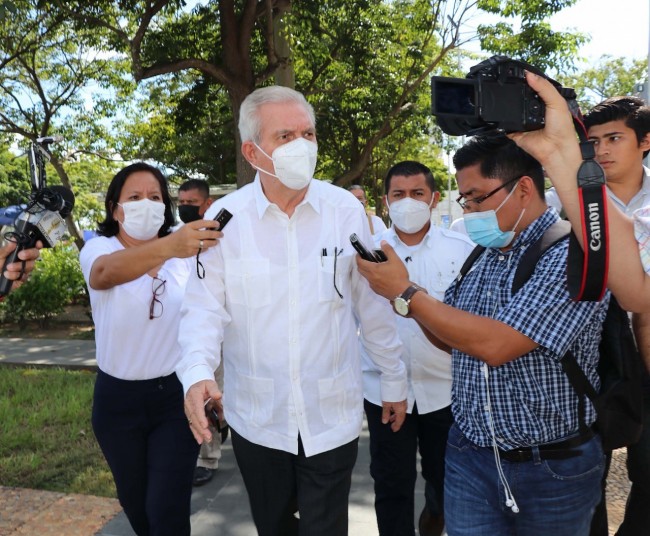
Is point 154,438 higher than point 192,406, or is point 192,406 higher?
point 192,406

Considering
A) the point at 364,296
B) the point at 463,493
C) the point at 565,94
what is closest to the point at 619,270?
the point at 565,94

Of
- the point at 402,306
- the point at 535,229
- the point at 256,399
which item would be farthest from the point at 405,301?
the point at 256,399

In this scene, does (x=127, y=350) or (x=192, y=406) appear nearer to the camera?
(x=192, y=406)

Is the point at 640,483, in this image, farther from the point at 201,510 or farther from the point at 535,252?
the point at 201,510

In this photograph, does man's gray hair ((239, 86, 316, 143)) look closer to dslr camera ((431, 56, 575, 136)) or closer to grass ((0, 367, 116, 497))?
dslr camera ((431, 56, 575, 136))

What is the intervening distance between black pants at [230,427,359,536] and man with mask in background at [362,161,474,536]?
2.69ft

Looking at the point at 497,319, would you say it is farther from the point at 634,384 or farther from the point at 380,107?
the point at 380,107

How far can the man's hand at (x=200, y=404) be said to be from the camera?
210cm

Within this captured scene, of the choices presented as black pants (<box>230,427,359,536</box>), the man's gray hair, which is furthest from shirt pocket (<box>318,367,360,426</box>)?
the man's gray hair

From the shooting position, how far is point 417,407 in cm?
332

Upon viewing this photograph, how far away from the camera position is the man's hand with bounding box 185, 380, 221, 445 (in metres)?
2.10

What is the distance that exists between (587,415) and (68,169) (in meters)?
20.4

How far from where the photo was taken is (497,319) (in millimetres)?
Result: 1943

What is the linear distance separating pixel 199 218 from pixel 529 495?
3635 millimetres
